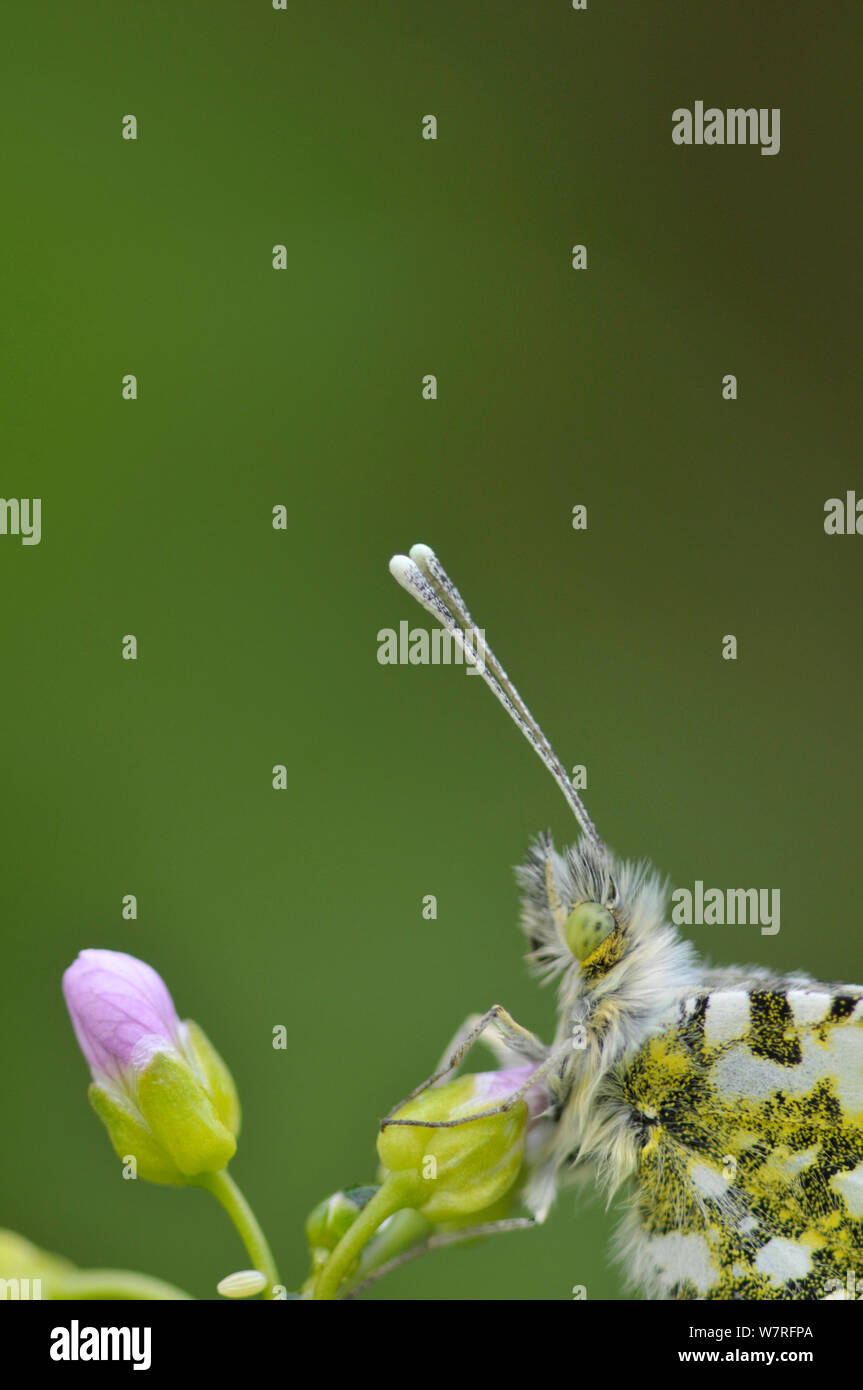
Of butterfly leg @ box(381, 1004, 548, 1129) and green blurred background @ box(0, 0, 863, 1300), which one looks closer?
butterfly leg @ box(381, 1004, 548, 1129)

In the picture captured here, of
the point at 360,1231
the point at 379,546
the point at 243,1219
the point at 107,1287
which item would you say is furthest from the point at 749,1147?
the point at 379,546

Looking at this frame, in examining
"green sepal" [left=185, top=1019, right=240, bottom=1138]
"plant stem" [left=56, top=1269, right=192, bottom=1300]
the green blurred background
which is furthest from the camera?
the green blurred background

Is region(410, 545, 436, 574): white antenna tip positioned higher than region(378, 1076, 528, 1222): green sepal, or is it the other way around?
region(410, 545, 436, 574): white antenna tip

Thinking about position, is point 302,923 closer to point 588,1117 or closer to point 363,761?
point 363,761

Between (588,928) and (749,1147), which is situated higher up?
(588,928)

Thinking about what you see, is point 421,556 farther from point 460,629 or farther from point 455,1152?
point 455,1152

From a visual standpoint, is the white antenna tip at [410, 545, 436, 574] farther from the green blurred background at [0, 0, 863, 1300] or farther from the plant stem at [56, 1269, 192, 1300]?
the green blurred background at [0, 0, 863, 1300]

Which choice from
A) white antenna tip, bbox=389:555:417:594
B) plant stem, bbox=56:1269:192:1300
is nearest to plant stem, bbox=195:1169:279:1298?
plant stem, bbox=56:1269:192:1300
